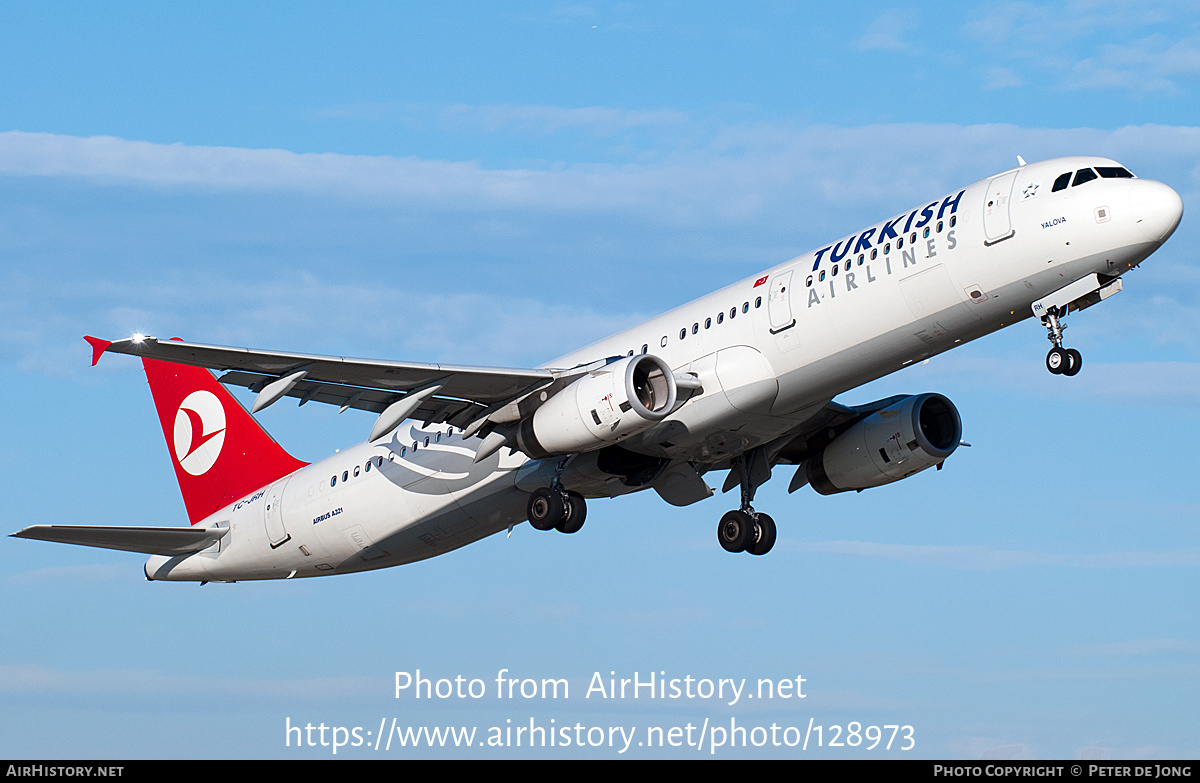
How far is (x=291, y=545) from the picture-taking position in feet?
124

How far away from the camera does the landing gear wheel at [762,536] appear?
3534cm

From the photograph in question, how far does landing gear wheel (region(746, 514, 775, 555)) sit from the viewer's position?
116 feet

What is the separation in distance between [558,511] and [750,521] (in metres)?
5.83

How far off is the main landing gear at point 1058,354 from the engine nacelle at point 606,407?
728cm

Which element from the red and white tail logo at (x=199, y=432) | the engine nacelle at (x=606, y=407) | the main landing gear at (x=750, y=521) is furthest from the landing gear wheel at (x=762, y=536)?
the red and white tail logo at (x=199, y=432)

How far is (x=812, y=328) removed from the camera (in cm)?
2914

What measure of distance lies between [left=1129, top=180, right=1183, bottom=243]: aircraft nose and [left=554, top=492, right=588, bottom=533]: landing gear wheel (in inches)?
504

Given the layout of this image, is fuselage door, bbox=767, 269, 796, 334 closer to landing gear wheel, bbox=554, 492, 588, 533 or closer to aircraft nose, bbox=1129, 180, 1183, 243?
landing gear wheel, bbox=554, 492, 588, 533

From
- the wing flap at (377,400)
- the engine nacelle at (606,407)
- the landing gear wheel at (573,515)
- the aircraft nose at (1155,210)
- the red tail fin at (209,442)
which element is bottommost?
the landing gear wheel at (573,515)

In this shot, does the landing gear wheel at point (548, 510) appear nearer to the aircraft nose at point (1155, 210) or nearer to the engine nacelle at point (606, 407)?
the engine nacelle at point (606, 407)

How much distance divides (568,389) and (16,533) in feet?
40.8

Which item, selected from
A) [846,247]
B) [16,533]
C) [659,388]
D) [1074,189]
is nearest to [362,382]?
[659,388]

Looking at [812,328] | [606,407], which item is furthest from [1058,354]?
[606,407]
